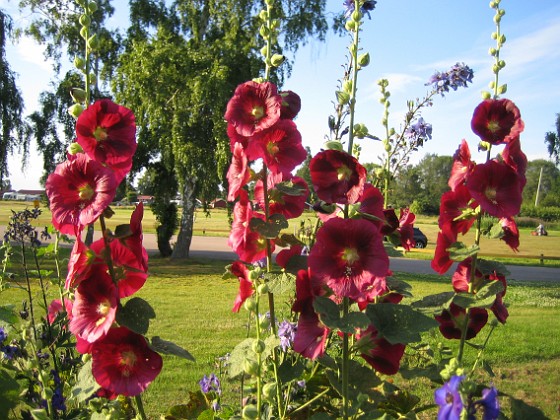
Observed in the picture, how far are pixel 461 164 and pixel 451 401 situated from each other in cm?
71

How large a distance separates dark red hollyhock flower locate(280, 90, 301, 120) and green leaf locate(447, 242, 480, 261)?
47 cm

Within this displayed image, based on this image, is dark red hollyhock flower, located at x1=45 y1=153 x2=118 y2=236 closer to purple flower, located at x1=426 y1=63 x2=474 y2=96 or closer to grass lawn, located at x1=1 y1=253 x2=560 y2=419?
grass lawn, located at x1=1 y1=253 x2=560 y2=419

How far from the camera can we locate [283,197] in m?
1.32

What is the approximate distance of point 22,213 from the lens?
2.15 m

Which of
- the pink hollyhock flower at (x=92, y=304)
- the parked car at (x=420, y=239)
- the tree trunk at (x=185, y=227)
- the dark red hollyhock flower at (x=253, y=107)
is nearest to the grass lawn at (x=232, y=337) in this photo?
the dark red hollyhock flower at (x=253, y=107)

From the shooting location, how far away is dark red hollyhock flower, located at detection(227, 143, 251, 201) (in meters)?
1.19

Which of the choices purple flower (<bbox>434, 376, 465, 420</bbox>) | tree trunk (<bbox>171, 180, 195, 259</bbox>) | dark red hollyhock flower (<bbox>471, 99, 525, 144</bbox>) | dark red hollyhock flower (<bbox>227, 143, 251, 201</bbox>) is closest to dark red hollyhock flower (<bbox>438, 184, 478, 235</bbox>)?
dark red hollyhock flower (<bbox>471, 99, 525, 144</bbox>)

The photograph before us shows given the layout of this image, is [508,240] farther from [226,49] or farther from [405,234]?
[226,49]

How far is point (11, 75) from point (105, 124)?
14384 mm

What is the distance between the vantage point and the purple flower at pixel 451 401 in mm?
707

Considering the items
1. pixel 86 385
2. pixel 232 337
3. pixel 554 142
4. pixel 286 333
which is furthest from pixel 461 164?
pixel 554 142

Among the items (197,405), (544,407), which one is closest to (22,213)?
(197,405)

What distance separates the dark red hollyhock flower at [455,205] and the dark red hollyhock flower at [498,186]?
0.07 metres

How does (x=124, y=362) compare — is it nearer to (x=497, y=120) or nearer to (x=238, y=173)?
(x=238, y=173)
